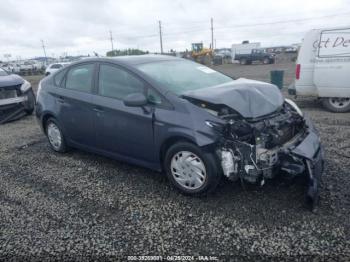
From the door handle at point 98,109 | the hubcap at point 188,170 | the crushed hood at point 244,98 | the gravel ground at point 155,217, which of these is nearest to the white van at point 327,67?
the gravel ground at point 155,217

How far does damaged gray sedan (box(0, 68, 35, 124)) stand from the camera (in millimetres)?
7977

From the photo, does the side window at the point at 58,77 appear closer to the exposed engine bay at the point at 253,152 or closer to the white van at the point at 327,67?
the exposed engine bay at the point at 253,152

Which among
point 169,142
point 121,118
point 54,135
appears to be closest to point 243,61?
point 54,135

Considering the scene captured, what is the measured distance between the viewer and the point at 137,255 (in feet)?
8.80

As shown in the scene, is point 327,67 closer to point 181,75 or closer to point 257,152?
point 181,75

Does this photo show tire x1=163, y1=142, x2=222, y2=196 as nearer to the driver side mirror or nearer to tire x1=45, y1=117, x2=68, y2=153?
the driver side mirror

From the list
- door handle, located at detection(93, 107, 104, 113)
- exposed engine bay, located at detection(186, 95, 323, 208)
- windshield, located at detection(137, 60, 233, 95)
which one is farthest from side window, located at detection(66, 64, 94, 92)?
exposed engine bay, located at detection(186, 95, 323, 208)

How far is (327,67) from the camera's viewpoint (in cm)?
740

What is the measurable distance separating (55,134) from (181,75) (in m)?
2.52

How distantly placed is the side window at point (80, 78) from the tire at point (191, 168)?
5.86 feet

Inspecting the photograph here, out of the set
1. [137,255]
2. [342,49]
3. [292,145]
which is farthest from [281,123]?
[342,49]

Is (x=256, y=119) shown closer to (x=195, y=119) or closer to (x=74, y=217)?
(x=195, y=119)

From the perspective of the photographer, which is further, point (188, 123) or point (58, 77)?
point (58, 77)

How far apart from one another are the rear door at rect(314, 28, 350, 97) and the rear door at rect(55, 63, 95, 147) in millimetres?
5688
